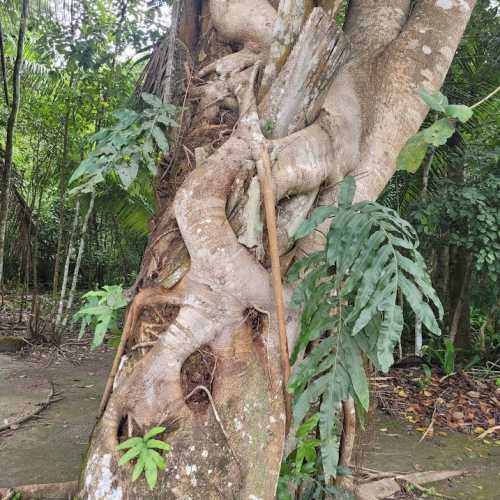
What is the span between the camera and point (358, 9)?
3.46m

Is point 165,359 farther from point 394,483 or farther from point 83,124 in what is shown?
point 83,124

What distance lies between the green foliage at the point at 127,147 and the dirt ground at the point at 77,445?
6.18 ft

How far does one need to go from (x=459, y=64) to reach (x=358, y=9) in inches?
118

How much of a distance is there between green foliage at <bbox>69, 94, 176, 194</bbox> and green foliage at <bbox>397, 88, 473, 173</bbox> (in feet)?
3.82

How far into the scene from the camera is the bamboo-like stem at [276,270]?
94.5 inches

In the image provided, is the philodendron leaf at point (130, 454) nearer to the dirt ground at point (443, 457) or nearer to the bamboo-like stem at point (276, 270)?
the bamboo-like stem at point (276, 270)

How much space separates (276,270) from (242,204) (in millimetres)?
372

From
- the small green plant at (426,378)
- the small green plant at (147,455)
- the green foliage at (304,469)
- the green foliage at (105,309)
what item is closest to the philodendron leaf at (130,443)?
the small green plant at (147,455)

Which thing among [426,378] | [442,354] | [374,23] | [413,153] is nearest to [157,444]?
[413,153]

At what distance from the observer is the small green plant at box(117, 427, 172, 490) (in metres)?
2.16

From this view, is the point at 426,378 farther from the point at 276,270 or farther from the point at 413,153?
the point at 413,153

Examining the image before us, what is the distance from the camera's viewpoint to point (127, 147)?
8.91 ft

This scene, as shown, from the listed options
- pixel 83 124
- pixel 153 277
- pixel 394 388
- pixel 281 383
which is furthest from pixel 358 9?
pixel 83 124

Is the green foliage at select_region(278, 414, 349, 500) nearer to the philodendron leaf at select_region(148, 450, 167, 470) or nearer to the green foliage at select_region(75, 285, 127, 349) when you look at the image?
the philodendron leaf at select_region(148, 450, 167, 470)
